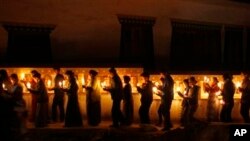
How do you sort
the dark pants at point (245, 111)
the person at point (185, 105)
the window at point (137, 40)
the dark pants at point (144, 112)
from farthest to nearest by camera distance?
the window at point (137, 40) < the dark pants at point (245, 111) < the person at point (185, 105) < the dark pants at point (144, 112)

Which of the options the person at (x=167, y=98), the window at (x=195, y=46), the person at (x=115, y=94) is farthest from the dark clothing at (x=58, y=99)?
the window at (x=195, y=46)

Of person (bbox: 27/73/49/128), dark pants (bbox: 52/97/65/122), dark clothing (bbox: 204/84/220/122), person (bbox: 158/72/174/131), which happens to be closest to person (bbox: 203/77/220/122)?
dark clothing (bbox: 204/84/220/122)

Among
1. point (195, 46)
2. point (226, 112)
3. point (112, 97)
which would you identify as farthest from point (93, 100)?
point (195, 46)

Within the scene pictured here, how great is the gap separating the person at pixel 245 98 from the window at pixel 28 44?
8.18 meters

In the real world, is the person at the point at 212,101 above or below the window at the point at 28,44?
below

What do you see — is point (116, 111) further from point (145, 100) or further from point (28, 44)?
point (28, 44)

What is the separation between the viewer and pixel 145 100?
21.6m

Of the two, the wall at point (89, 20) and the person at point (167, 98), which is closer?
the person at point (167, 98)

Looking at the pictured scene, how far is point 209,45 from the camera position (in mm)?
28578

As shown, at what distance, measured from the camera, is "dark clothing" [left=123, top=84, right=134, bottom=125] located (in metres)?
21.4

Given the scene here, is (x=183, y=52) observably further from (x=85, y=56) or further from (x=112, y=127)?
(x=112, y=127)

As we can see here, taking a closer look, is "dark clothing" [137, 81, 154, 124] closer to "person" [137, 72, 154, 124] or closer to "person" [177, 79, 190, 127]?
"person" [137, 72, 154, 124]

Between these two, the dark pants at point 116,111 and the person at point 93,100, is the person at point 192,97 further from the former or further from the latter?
the person at point 93,100

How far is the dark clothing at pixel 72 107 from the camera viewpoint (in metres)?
20.6
